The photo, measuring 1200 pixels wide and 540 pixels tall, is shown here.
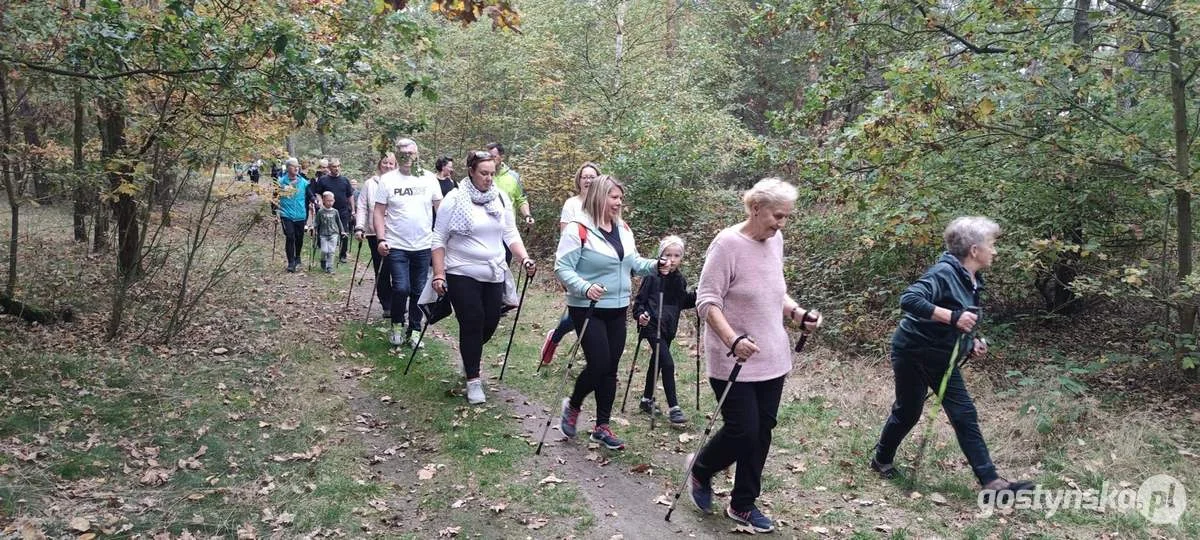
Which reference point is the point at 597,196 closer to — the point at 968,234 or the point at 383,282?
the point at 968,234

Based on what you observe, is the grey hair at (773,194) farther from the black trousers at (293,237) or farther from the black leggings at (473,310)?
the black trousers at (293,237)

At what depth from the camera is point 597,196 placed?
18.8 feet

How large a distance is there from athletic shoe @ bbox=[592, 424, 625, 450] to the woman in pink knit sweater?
157 cm

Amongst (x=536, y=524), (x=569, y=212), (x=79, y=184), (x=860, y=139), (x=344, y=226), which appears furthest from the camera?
(x=344, y=226)

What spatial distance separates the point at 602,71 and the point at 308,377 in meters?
14.1

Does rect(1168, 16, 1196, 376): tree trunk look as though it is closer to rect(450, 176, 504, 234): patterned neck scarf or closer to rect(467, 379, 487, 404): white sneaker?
rect(450, 176, 504, 234): patterned neck scarf

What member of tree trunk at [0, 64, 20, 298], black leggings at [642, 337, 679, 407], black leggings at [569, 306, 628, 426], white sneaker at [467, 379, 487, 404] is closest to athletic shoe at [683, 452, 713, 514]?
black leggings at [569, 306, 628, 426]

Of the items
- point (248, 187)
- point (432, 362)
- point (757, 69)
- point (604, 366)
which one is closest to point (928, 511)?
point (604, 366)

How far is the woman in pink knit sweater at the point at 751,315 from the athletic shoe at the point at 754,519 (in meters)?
0.30

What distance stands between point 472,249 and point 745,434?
125 inches

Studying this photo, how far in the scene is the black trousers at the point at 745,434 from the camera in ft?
14.8

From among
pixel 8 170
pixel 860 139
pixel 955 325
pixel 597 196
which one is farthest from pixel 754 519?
pixel 8 170

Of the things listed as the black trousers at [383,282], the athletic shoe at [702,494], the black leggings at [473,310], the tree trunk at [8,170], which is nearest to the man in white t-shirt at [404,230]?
the black trousers at [383,282]

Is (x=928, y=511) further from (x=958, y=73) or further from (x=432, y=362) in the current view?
(x=432, y=362)
